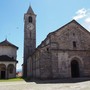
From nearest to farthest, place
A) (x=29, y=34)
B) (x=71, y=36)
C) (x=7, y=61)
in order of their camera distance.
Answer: (x=71, y=36), (x=7, y=61), (x=29, y=34)

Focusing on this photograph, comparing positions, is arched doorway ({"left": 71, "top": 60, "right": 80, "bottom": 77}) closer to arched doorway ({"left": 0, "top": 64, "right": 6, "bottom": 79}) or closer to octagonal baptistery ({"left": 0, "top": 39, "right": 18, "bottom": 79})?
octagonal baptistery ({"left": 0, "top": 39, "right": 18, "bottom": 79})

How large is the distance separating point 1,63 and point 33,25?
16511 mm

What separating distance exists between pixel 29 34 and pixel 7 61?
39.0ft

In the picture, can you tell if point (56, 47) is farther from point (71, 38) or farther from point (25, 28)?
point (25, 28)

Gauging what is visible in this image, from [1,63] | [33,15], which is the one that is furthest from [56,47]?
[33,15]

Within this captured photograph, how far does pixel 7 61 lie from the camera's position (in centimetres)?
4556

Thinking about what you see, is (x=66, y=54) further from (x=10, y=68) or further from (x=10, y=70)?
(x=10, y=70)

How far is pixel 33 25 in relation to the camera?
Answer: 182ft

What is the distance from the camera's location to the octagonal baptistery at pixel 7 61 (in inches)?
1804

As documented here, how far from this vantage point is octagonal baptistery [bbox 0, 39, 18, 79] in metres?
45.8

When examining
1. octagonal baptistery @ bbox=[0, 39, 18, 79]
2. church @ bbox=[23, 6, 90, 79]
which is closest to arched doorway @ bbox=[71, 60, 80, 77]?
church @ bbox=[23, 6, 90, 79]

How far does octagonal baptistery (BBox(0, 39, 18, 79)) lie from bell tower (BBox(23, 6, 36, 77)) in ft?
12.9

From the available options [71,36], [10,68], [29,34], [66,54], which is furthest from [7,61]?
[71,36]

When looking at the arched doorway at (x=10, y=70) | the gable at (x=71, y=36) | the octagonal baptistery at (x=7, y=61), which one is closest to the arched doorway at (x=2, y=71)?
the octagonal baptistery at (x=7, y=61)
